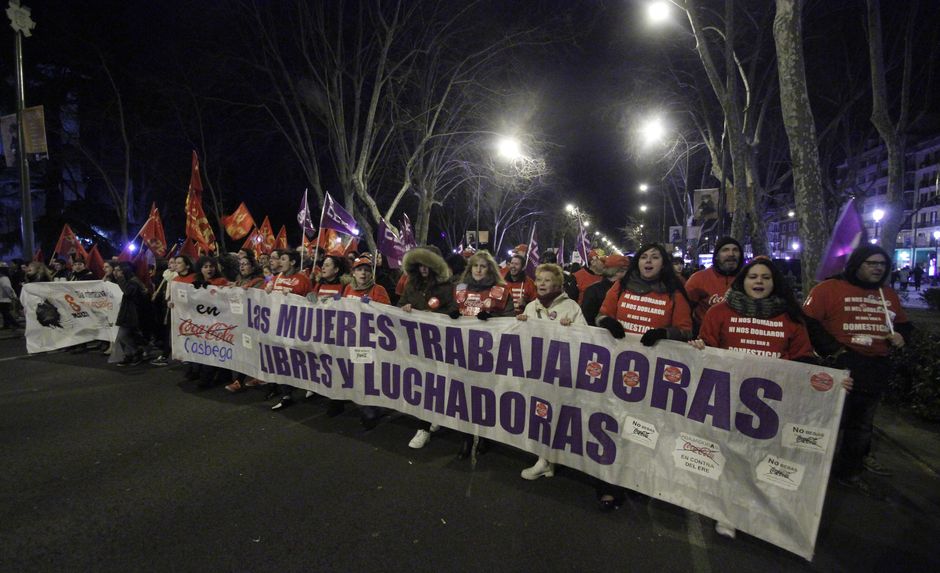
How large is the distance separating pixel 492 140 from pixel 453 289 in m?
16.4

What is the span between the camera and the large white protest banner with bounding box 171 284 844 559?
9.35ft

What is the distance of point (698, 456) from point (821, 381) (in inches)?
33.2

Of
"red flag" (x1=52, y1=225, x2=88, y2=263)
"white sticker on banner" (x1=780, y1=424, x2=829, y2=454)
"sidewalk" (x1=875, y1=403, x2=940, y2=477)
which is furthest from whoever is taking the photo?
"red flag" (x1=52, y1=225, x2=88, y2=263)

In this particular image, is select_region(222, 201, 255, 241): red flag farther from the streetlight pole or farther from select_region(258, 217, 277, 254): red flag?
the streetlight pole

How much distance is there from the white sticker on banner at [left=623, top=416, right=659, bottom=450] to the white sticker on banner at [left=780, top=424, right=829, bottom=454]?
74 centimetres

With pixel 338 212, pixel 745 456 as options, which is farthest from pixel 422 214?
pixel 745 456

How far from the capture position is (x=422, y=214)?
20.8 metres

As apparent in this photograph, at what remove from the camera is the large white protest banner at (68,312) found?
26.5 feet

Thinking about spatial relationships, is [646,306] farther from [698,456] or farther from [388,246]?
[388,246]

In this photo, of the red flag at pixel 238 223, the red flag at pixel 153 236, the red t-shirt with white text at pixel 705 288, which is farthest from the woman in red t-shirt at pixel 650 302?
the red flag at pixel 238 223

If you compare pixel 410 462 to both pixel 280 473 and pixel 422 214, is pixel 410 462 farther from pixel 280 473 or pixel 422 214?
pixel 422 214

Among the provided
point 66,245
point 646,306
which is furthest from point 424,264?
point 66,245

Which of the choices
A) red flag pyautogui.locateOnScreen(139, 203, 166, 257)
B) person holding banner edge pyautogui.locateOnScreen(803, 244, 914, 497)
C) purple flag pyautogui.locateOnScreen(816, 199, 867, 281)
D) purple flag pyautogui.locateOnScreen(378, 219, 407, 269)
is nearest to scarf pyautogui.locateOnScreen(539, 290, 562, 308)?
person holding banner edge pyautogui.locateOnScreen(803, 244, 914, 497)

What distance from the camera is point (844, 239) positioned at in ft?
14.1
